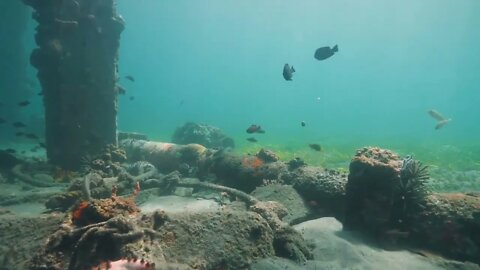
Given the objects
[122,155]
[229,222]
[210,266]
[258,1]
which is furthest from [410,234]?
[258,1]

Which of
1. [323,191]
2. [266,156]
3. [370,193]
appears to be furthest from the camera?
[266,156]

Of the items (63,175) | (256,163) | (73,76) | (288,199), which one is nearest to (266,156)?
(256,163)

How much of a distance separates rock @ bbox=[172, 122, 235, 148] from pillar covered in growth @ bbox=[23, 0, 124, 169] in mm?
9662

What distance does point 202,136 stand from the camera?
23375 mm

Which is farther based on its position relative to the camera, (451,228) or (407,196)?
(407,196)

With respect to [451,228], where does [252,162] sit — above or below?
above

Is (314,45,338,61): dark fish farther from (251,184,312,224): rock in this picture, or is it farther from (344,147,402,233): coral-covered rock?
(251,184,312,224): rock

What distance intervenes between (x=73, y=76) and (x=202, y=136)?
11321 mm

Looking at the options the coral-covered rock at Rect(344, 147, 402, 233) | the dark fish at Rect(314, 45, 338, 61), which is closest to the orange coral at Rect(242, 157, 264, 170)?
the coral-covered rock at Rect(344, 147, 402, 233)

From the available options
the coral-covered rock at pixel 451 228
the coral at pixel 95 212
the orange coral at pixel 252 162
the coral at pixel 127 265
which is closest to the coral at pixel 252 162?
the orange coral at pixel 252 162

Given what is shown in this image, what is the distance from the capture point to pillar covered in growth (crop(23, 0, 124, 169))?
12.9 m

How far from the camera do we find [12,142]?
26.6m

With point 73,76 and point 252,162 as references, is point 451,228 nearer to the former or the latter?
point 252,162

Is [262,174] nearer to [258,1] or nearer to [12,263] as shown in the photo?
[12,263]
